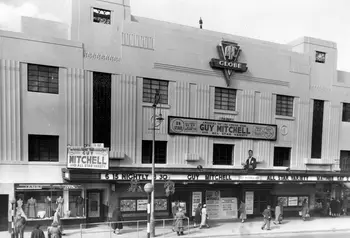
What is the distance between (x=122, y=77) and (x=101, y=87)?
4.86ft

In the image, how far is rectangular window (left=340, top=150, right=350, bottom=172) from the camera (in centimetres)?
2594

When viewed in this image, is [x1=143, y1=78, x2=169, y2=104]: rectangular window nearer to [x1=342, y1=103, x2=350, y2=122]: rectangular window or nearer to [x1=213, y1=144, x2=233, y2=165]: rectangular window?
[x1=213, y1=144, x2=233, y2=165]: rectangular window

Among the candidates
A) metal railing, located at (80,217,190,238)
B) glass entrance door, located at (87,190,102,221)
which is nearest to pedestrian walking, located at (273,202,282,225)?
metal railing, located at (80,217,190,238)

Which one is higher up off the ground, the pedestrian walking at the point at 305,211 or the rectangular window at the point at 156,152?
Result: the rectangular window at the point at 156,152

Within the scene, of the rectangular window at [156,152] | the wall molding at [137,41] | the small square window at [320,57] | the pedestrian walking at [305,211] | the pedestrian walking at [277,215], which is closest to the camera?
the wall molding at [137,41]

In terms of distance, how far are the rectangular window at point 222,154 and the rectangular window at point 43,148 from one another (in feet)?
35.7

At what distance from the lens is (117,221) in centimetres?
1741

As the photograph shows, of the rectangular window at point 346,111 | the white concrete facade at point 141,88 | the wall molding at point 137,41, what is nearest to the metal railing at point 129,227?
the white concrete facade at point 141,88

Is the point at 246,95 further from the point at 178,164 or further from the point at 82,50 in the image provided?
the point at 82,50

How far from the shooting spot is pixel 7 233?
16781 millimetres

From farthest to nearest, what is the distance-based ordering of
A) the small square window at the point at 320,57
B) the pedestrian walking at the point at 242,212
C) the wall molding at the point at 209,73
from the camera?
the small square window at the point at 320,57, the pedestrian walking at the point at 242,212, the wall molding at the point at 209,73

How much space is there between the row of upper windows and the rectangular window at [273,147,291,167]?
9.10 feet

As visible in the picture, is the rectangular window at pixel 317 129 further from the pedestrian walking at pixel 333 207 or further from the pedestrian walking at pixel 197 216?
the pedestrian walking at pixel 197 216

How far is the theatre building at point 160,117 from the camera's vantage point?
1742cm
